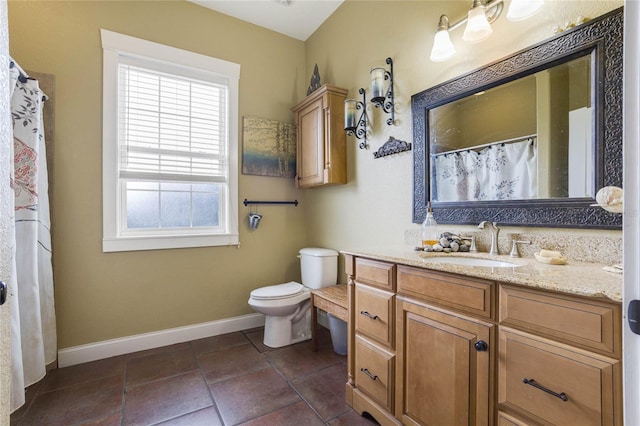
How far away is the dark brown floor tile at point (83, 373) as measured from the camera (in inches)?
77.4

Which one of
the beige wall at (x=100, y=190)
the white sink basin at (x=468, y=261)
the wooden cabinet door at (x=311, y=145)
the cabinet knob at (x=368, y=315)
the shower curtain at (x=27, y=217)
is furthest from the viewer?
the wooden cabinet door at (x=311, y=145)

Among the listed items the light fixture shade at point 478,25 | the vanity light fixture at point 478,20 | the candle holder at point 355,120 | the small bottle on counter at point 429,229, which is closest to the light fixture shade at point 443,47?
the vanity light fixture at point 478,20

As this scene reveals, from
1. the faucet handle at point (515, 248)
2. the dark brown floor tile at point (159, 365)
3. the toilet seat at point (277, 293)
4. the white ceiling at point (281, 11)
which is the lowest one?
the dark brown floor tile at point (159, 365)

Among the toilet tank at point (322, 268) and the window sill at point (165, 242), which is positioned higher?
the window sill at point (165, 242)

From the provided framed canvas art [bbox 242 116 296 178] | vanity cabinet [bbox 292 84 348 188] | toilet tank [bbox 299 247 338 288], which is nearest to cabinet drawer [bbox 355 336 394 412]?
toilet tank [bbox 299 247 338 288]

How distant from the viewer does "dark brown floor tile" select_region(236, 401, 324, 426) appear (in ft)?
5.21

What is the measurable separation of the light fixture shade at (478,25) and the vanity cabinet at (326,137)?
1.20 m

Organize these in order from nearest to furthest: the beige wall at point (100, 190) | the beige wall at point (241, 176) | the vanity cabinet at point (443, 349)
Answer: the vanity cabinet at point (443, 349), the beige wall at point (241, 176), the beige wall at point (100, 190)

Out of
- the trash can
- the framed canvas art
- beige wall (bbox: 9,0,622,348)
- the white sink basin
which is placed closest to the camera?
the white sink basin

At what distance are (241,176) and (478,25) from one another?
219 centimetres

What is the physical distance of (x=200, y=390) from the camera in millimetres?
1889

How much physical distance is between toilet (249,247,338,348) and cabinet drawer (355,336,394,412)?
907mm

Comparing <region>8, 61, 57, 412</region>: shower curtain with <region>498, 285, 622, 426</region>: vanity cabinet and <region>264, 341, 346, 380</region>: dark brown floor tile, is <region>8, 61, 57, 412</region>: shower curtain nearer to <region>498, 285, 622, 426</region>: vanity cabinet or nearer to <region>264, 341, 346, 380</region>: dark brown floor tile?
<region>264, 341, 346, 380</region>: dark brown floor tile

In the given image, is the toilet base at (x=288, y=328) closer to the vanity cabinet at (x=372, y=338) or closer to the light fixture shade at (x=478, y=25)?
the vanity cabinet at (x=372, y=338)
